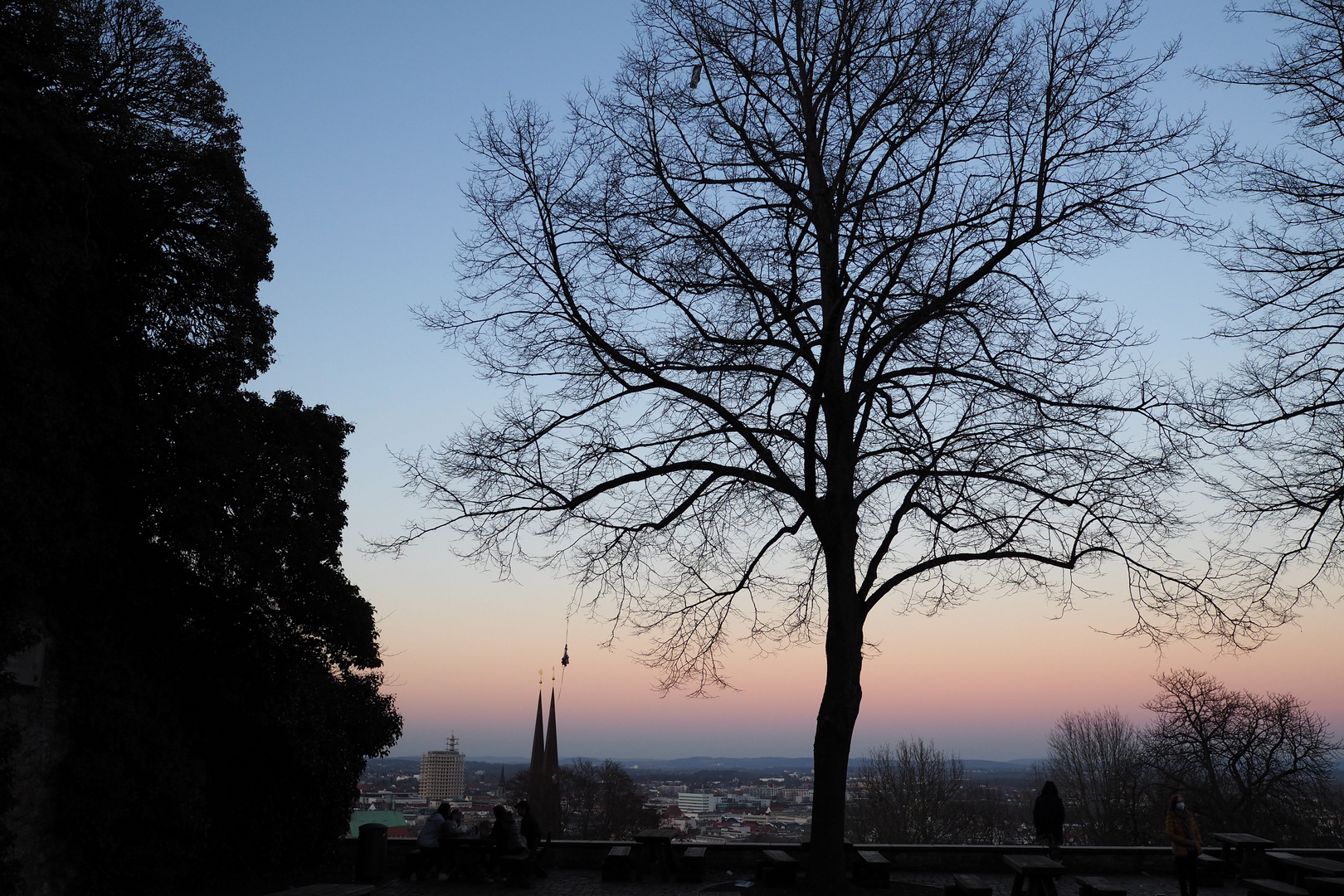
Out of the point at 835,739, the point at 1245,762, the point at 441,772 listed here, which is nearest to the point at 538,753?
the point at 441,772

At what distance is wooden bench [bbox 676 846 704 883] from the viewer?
13469mm

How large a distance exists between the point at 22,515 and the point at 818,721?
10679 mm

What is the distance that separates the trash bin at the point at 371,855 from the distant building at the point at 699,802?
105 ft

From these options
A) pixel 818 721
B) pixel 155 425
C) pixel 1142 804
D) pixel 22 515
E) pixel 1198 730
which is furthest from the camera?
pixel 1142 804

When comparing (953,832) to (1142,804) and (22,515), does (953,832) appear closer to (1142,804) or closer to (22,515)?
(1142,804)

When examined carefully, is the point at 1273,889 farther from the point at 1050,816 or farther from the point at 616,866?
the point at 616,866

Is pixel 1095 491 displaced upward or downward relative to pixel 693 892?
upward

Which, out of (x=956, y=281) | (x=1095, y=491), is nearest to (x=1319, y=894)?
(x=1095, y=491)

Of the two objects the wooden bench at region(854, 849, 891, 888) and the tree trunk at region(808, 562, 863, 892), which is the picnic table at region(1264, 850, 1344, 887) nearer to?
the wooden bench at region(854, 849, 891, 888)

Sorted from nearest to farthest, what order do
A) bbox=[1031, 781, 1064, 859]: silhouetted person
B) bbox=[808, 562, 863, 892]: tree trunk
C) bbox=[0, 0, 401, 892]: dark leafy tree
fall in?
bbox=[808, 562, 863, 892]: tree trunk < bbox=[0, 0, 401, 892]: dark leafy tree < bbox=[1031, 781, 1064, 859]: silhouetted person

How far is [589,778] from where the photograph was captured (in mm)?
56812

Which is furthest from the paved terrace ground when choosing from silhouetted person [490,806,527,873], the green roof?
the green roof

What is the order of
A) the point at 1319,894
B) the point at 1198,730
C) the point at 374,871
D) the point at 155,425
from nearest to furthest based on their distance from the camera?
the point at 1319,894 < the point at 374,871 < the point at 155,425 < the point at 1198,730

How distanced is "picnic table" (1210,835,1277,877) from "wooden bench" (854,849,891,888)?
4847mm
